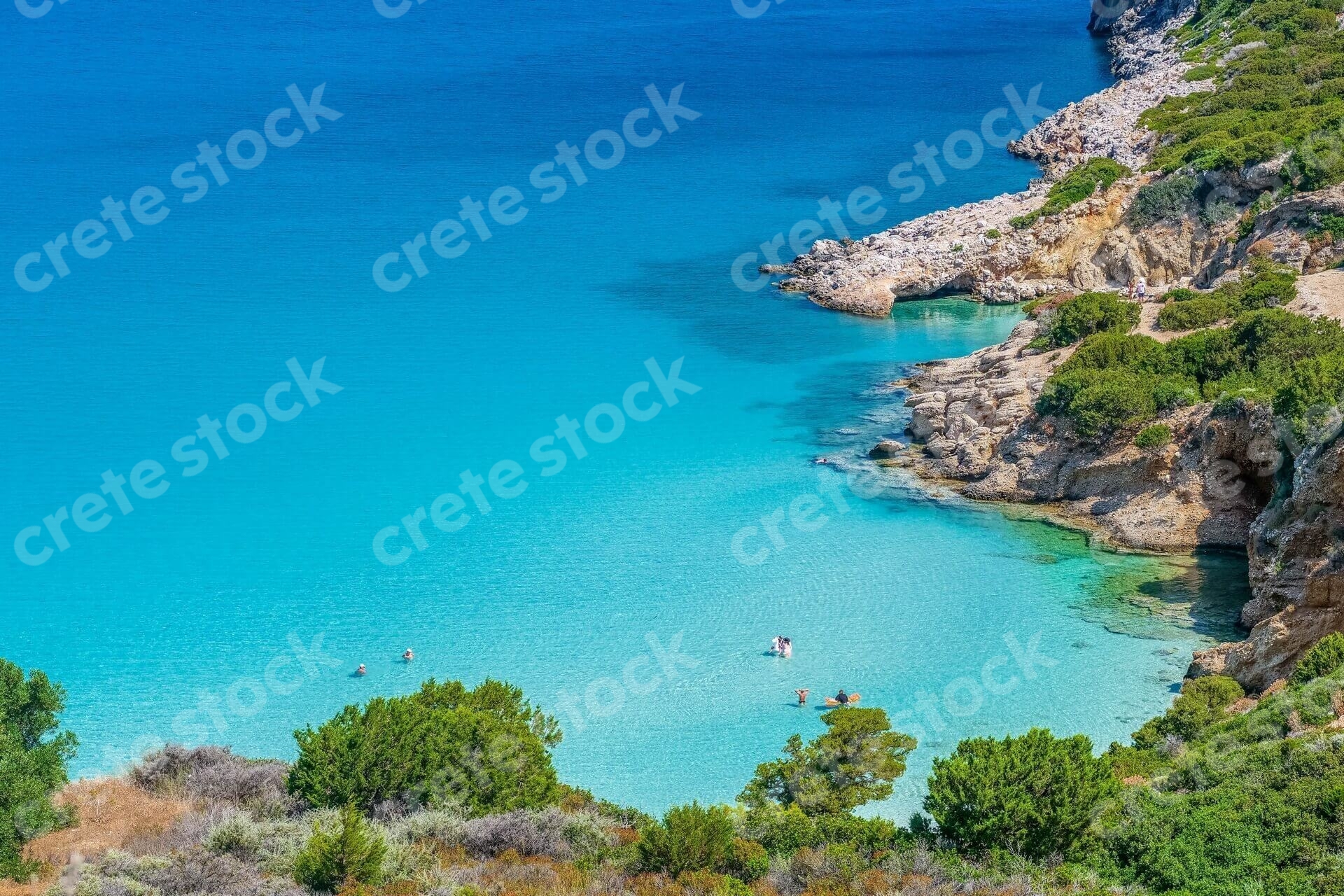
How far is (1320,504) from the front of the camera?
24641 mm

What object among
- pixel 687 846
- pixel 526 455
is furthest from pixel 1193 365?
pixel 687 846

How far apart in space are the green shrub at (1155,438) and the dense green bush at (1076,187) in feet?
60.4

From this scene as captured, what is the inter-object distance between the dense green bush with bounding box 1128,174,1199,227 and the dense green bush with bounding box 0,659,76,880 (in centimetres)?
3551

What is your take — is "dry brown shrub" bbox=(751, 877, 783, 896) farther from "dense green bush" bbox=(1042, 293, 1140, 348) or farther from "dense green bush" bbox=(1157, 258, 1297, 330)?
"dense green bush" bbox=(1157, 258, 1297, 330)

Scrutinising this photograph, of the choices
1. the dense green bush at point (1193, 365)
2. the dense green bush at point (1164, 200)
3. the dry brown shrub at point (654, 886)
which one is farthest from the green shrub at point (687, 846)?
the dense green bush at point (1164, 200)

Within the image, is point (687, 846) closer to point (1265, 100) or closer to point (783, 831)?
point (783, 831)

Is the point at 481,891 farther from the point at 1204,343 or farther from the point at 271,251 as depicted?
the point at 271,251

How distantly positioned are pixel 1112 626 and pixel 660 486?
1209 cm

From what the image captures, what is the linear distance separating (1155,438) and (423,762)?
1879 centimetres

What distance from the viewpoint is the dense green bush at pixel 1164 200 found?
146 ft

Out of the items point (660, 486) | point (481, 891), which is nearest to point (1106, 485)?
point (660, 486)

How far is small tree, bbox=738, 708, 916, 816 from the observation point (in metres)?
19.9

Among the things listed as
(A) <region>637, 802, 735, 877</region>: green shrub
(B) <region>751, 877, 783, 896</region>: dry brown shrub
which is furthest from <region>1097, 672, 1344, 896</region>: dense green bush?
(A) <region>637, 802, 735, 877</region>: green shrub

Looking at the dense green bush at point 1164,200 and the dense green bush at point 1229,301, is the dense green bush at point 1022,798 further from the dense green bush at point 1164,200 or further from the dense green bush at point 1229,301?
the dense green bush at point 1164,200
